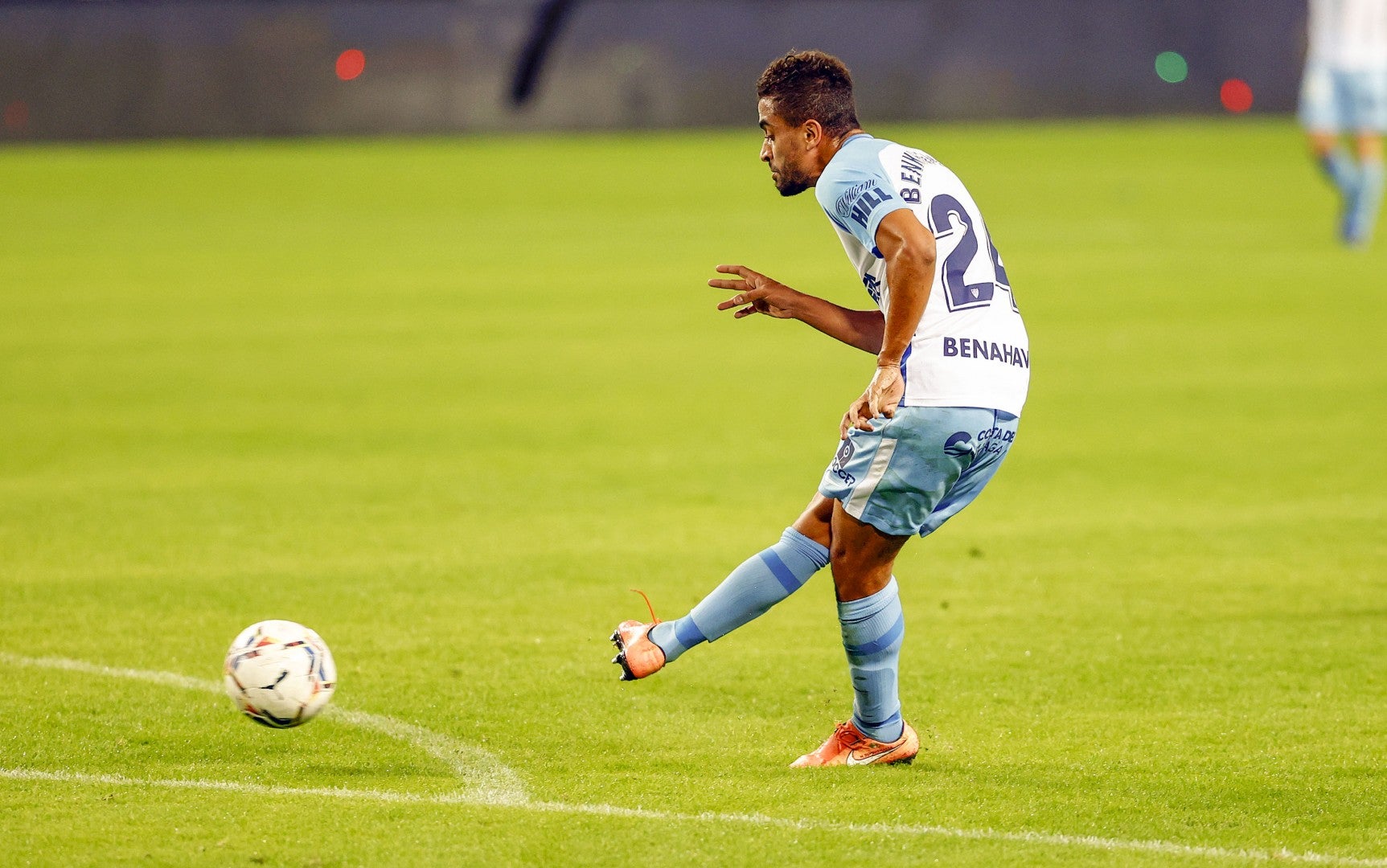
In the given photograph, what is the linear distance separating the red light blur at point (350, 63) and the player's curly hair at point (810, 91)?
32.9 metres

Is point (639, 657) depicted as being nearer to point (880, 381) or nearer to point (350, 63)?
point (880, 381)

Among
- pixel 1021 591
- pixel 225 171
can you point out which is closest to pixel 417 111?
pixel 225 171

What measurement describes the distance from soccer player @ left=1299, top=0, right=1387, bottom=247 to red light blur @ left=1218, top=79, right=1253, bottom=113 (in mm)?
16719

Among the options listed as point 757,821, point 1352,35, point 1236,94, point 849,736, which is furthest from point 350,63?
point 757,821

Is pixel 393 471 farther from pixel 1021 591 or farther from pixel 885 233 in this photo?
pixel 885 233

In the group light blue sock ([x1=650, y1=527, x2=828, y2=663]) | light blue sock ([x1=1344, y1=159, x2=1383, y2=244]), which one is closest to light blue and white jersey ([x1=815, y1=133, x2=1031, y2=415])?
Result: light blue sock ([x1=650, y1=527, x2=828, y2=663])

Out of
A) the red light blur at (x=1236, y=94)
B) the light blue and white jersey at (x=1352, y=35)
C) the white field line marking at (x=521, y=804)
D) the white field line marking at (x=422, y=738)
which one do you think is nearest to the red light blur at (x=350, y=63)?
the red light blur at (x=1236, y=94)

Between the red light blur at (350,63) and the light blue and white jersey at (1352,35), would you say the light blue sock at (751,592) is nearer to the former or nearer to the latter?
the light blue and white jersey at (1352,35)

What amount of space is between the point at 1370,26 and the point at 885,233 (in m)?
18.6

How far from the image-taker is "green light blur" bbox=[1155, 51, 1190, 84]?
3719 cm

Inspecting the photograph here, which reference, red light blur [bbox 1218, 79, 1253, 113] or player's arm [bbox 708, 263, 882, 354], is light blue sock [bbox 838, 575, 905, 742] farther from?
red light blur [bbox 1218, 79, 1253, 113]

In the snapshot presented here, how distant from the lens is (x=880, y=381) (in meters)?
4.66

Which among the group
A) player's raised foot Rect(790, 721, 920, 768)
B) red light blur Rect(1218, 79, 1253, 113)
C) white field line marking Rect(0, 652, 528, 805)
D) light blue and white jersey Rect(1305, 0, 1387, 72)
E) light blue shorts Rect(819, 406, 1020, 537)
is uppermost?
light blue shorts Rect(819, 406, 1020, 537)

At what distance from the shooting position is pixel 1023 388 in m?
4.95
